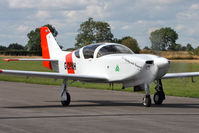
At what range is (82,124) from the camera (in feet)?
33.5

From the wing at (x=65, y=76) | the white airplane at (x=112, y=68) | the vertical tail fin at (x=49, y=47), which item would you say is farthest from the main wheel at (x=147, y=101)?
the vertical tail fin at (x=49, y=47)

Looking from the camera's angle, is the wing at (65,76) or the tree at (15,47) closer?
the wing at (65,76)

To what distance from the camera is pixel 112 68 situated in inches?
614

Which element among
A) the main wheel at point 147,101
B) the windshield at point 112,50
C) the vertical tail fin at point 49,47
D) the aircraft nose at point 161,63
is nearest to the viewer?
the aircraft nose at point 161,63

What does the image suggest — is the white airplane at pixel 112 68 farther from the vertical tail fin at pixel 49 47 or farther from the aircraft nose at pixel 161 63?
the vertical tail fin at pixel 49 47

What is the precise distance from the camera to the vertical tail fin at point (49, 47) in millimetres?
20188

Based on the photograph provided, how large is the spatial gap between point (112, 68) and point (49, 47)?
20.5 ft

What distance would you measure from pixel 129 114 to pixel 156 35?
4.53m

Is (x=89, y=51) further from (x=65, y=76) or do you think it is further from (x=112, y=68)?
(x=65, y=76)

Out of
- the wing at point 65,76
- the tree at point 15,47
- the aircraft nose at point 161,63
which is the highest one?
the tree at point 15,47

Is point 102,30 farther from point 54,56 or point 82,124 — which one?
point 82,124

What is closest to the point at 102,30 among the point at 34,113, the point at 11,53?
the point at 11,53

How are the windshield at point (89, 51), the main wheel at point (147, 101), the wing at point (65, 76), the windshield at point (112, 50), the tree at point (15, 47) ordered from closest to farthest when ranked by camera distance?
the main wheel at point (147, 101) < the wing at point (65, 76) < the windshield at point (112, 50) < the windshield at point (89, 51) < the tree at point (15, 47)

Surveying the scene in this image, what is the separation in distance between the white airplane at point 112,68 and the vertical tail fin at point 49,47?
172 centimetres
